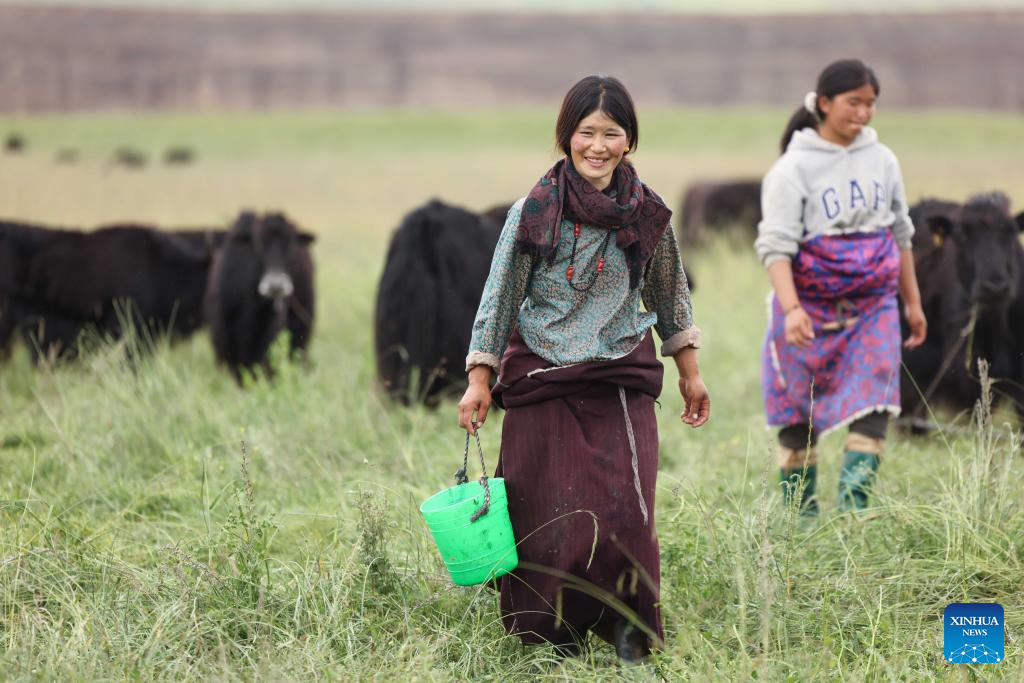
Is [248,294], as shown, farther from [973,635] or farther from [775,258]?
[973,635]

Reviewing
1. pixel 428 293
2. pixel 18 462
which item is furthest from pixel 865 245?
pixel 18 462

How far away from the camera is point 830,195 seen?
433 centimetres

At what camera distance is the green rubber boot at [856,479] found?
4.27m

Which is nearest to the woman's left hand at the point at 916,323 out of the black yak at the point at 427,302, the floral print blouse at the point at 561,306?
the floral print blouse at the point at 561,306

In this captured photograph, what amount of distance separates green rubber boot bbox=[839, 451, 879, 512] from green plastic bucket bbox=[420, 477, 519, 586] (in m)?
1.68

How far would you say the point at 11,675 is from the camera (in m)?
2.90

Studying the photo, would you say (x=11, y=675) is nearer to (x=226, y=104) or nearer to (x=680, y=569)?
(x=680, y=569)

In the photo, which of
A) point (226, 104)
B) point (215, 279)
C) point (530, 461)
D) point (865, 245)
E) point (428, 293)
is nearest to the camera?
point (530, 461)

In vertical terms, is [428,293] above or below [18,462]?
above

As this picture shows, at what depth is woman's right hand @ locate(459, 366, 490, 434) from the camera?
315 centimetres

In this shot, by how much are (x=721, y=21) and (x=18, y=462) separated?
49696mm

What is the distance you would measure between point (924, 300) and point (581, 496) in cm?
319

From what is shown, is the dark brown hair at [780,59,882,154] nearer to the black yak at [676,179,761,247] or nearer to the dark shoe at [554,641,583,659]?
the dark shoe at [554,641,583,659]

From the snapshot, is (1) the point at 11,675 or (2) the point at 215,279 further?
(2) the point at 215,279
